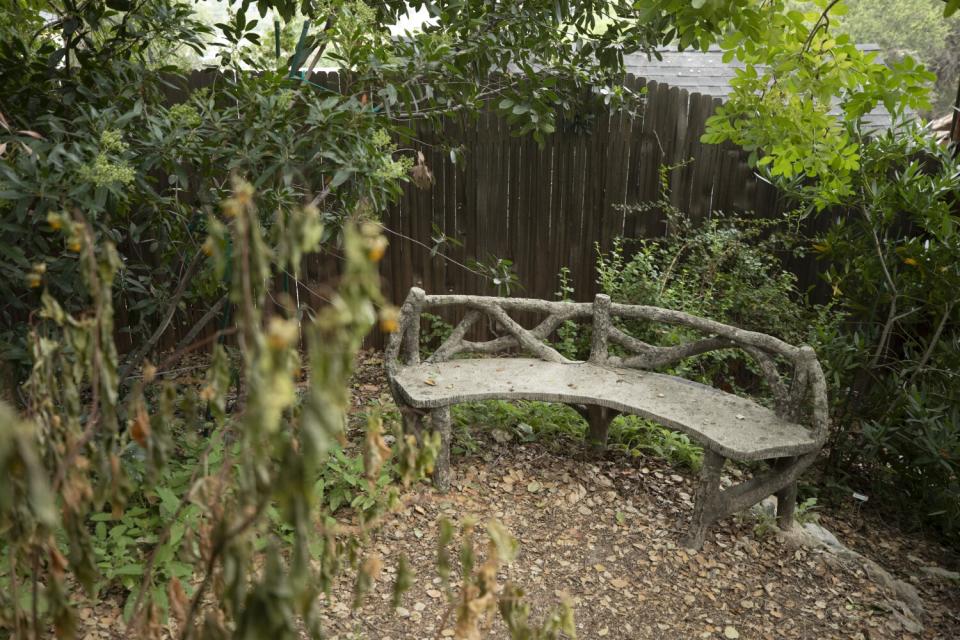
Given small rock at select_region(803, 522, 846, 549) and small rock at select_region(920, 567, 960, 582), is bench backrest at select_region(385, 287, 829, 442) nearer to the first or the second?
small rock at select_region(803, 522, 846, 549)

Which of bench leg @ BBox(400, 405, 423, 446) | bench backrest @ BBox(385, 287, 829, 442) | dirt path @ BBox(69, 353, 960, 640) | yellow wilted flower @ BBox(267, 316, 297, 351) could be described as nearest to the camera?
yellow wilted flower @ BBox(267, 316, 297, 351)

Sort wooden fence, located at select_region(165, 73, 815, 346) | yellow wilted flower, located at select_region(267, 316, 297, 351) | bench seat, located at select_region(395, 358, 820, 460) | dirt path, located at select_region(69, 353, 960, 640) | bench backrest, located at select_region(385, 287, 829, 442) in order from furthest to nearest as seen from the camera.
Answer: wooden fence, located at select_region(165, 73, 815, 346)
bench backrest, located at select_region(385, 287, 829, 442)
bench seat, located at select_region(395, 358, 820, 460)
dirt path, located at select_region(69, 353, 960, 640)
yellow wilted flower, located at select_region(267, 316, 297, 351)

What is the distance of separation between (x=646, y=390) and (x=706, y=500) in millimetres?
590

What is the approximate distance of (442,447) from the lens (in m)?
3.34

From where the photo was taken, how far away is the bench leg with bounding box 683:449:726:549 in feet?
10.1

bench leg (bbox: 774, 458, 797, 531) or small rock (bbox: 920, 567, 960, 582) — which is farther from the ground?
bench leg (bbox: 774, 458, 797, 531)

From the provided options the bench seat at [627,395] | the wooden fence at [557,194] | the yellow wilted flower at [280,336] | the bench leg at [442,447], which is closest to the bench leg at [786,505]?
the bench seat at [627,395]

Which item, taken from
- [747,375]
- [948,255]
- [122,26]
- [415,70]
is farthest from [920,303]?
[122,26]

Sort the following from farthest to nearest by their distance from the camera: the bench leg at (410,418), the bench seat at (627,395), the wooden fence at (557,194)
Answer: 1. the wooden fence at (557,194)
2. the bench leg at (410,418)
3. the bench seat at (627,395)

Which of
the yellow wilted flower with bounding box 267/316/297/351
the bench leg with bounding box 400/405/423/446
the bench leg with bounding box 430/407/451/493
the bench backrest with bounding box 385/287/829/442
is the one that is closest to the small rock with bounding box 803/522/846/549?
the bench backrest with bounding box 385/287/829/442

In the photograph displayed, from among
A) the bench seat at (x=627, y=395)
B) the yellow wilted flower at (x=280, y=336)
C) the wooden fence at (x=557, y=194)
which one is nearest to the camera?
the yellow wilted flower at (x=280, y=336)

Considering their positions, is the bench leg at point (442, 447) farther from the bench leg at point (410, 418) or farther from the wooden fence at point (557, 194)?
the wooden fence at point (557, 194)

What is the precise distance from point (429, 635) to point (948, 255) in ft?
10.8

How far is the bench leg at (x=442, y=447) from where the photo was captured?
3346 mm
